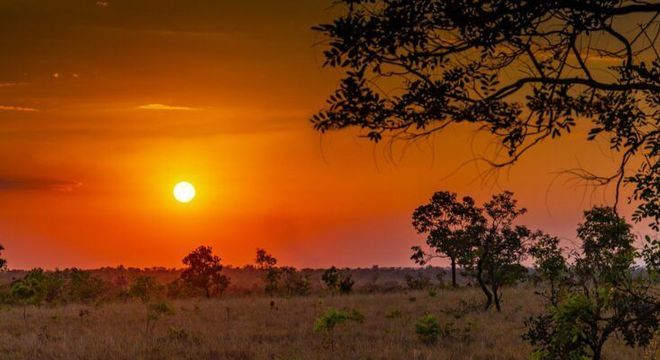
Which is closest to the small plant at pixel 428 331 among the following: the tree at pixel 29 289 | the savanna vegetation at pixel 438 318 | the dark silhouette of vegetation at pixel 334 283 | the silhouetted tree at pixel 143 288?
the savanna vegetation at pixel 438 318

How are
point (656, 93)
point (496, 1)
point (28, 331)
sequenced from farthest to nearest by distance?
1. point (28, 331)
2. point (656, 93)
3. point (496, 1)

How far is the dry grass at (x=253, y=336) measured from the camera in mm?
21891

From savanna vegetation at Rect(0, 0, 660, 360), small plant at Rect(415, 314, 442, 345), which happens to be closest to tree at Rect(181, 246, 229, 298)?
savanna vegetation at Rect(0, 0, 660, 360)

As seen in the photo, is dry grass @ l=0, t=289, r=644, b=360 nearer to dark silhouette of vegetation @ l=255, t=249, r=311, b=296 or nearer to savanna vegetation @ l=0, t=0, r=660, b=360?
savanna vegetation @ l=0, t=0, r=660, b=360

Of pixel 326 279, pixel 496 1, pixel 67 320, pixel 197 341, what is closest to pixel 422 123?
pixel 496 1

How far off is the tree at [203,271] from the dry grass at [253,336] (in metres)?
19.4

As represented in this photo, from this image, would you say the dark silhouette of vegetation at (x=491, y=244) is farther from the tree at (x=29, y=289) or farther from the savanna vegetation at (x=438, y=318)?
the tree at (x=29, y=289)

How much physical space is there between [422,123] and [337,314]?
1603 cm

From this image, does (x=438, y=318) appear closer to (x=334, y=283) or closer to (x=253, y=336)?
(x=253, y=336)

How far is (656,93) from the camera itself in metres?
9.23

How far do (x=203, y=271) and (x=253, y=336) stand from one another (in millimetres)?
33317

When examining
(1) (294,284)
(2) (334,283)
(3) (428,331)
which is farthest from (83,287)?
(3) (428,331)

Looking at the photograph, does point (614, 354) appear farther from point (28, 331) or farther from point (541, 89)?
point (28, 331)

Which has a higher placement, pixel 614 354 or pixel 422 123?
pixel 422 123
